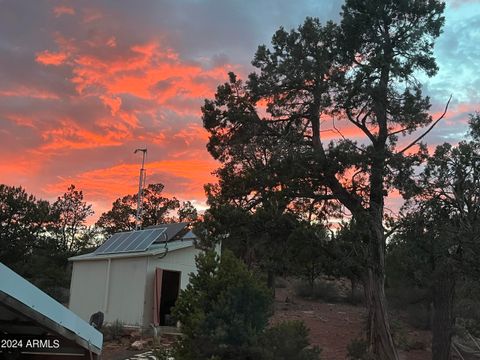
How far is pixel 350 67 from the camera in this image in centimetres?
1484

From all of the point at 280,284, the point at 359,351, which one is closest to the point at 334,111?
the point at 359,351

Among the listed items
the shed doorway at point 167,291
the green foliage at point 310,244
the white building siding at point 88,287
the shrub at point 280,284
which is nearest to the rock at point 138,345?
the shed doorway at point 167,291

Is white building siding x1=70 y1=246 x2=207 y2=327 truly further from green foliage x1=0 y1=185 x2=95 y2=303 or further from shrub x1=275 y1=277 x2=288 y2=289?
shrub x1=275 y1=277 x2=288 y2=289

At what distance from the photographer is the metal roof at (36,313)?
2729 mm

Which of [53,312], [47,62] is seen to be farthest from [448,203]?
[53,312]

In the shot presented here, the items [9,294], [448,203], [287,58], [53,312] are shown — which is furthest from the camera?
[448,203]

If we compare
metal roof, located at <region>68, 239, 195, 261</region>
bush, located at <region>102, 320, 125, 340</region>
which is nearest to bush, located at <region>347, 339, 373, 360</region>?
metal roof, located at <region>68, 239, 195, 261</region>

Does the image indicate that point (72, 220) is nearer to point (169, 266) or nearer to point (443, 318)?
point (169, 266)

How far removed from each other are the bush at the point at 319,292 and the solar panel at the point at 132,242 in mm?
13193

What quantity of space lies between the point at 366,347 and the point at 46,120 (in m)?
11.5

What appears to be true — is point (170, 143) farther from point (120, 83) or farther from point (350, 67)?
point (350, 67)

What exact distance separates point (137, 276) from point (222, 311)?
1043 cm

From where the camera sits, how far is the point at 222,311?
7.14 meters

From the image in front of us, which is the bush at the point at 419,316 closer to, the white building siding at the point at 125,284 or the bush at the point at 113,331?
the white building siding at the point at 125,284
